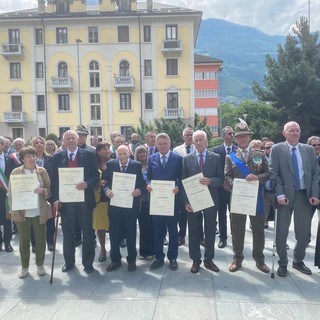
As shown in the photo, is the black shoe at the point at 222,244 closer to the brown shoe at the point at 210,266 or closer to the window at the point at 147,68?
the brown shoe at the point at 210,266

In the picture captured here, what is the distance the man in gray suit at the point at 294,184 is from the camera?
5863 mm

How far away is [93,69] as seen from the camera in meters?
44.2

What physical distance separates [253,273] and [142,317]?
225cm

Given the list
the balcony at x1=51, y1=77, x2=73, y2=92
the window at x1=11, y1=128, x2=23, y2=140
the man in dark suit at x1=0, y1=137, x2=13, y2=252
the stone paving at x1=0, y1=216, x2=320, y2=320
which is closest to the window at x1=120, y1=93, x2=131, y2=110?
the balcony at x1=51, y1=77, x2=73, y2=92

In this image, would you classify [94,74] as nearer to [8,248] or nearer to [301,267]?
[8,248]

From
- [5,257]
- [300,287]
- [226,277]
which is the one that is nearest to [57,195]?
[5,257]

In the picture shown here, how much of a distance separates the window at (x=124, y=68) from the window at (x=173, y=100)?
5365mm

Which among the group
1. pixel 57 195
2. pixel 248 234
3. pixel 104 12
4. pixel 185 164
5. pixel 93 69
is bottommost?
pixel 248 234

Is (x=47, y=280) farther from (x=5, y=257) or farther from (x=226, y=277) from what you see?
(x=226, y=277)

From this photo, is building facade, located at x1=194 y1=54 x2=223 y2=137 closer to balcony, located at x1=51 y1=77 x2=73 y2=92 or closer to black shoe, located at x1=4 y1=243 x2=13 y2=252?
balcony, located at x1=51 y1=77 x2=73 y2=92

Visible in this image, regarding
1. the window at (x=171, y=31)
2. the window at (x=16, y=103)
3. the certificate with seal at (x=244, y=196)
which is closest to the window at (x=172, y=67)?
the window at (x=171, y=31)

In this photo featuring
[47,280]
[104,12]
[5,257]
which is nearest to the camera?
[47,280]

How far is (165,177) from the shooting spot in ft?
20.4

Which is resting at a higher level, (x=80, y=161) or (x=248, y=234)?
(x=80, y=161)
